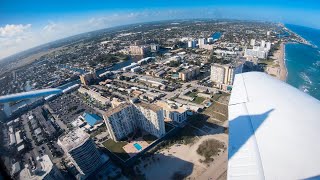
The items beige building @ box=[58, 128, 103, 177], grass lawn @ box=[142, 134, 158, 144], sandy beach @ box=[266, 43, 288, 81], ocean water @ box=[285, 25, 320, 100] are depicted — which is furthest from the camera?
sandy beach @ box=[266, 43, 288, 81]

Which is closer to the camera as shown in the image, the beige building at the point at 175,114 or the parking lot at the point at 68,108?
the beige building at the point at 175,114

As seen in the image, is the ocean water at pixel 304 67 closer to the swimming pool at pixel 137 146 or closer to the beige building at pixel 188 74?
the beige building at pixel 188 74

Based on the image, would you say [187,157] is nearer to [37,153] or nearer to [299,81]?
[37,153]

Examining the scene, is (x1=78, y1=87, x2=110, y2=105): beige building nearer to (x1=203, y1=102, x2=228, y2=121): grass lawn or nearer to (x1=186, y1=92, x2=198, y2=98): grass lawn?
(x1=186, y1=92, x2=198, y2=98): grass lawn

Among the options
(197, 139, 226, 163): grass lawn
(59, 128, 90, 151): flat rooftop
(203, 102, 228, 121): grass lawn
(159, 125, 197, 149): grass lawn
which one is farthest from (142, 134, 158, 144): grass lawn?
(203, 102, 228, 121): grass lawn

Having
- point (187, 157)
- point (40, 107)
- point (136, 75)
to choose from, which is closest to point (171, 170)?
point (187, 157)

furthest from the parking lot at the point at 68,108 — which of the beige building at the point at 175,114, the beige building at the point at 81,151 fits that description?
the beige building at the point at 175,114
